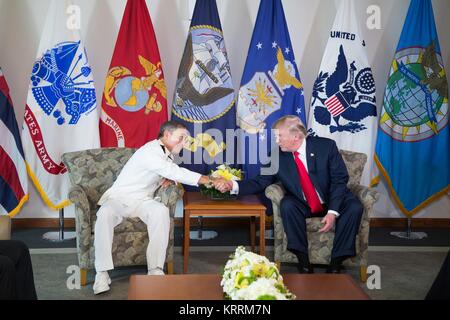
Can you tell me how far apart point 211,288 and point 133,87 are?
3.01 meters

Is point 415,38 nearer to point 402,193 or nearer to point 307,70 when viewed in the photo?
point 307,70

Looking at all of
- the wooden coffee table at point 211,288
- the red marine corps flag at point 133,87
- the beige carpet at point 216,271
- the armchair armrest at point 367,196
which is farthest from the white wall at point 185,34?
the wooden coffee table at point 211,288

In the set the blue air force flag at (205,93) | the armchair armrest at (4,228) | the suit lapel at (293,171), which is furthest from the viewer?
the blue air force flag at (205,93)

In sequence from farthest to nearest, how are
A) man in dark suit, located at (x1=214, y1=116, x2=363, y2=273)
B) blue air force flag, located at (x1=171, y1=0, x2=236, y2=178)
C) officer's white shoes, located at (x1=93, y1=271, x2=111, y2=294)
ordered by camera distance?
blue air force flag, located at (x1=171, y1=0, x2=236, y2=178), man in dark suit, located at (x1=214, y1=116, x2=363, y2=273), officer's white shoes, located at (x1=93, y1=271, x2=111, y2=294)

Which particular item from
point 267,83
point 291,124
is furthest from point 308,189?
point 267,83

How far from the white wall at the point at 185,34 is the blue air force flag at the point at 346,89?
1.03 ft

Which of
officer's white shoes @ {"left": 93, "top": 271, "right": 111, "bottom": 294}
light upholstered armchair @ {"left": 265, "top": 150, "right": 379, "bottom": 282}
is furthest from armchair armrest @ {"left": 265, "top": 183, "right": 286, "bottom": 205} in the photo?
officer's white shoes @ {"left": 93, "top": 271, "right": 111, "bottom": 294}

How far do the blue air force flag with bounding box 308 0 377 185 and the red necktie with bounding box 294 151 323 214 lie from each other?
4.00 ft

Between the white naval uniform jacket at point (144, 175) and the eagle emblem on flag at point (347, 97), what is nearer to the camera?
the white naval uniform jacket at point (144, 175)

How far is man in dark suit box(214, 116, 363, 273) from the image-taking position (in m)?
4.09

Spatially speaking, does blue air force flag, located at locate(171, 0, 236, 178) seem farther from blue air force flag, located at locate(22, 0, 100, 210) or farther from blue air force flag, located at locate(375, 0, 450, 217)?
blue air force flag, located at locate(375, 0, 450, 217)

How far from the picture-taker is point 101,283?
3.88 meters

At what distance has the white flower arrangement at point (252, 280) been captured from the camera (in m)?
2.24

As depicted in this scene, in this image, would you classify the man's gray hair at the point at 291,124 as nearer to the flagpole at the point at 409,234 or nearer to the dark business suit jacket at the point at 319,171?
the dark business suit jacket at the point at 319,171
